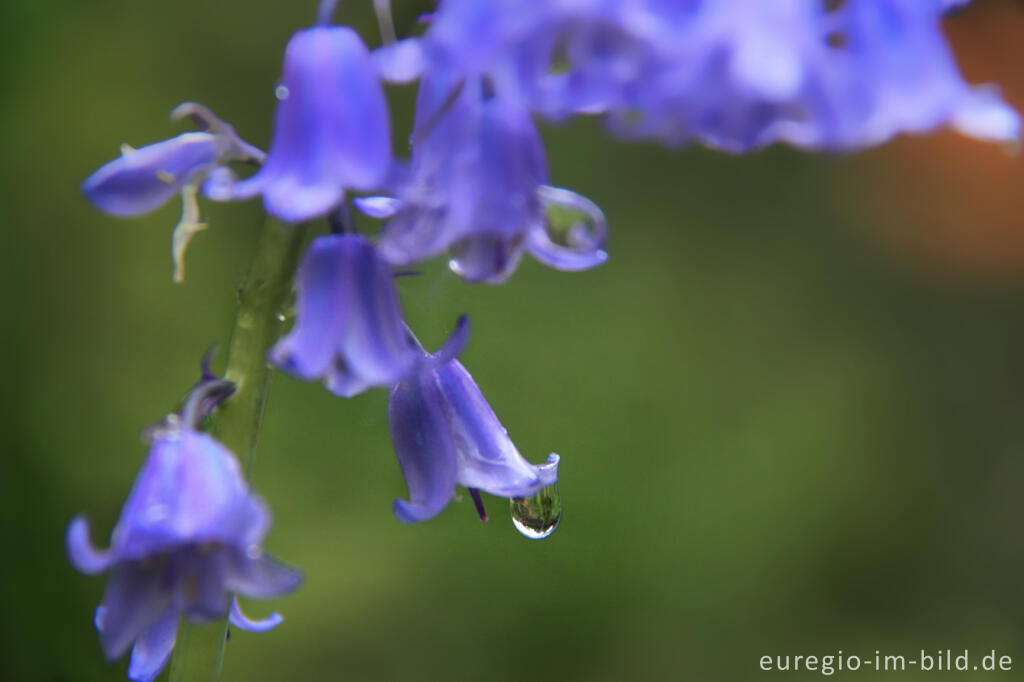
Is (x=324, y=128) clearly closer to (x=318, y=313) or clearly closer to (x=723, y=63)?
(x=318, y=313)

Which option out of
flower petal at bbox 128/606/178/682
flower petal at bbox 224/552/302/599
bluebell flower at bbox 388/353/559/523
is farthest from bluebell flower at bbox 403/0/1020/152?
flower petal at bbox 128/606/178/682

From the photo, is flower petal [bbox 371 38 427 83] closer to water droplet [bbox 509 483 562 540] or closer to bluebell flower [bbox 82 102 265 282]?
bluebell flower [bbox 82 102 265 282]

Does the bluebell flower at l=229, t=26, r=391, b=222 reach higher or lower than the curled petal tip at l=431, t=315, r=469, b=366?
higher

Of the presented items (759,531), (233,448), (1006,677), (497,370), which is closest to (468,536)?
(497,370)

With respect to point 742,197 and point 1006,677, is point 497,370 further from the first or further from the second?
point 1006,677

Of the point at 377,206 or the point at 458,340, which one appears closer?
the point at 458,340

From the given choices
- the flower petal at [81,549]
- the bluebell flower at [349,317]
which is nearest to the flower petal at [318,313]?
the bluebell flower at [349,317]

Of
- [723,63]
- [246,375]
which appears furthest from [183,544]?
[723,63]
